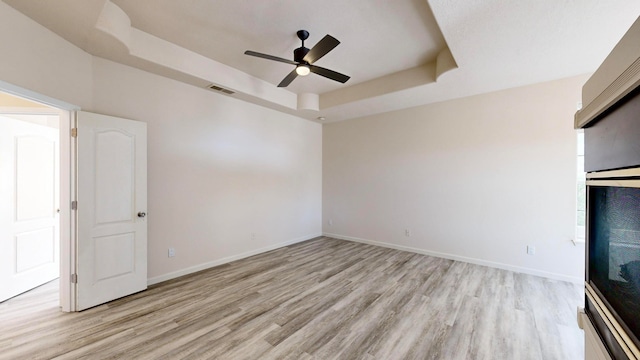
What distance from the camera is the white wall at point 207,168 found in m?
3.20

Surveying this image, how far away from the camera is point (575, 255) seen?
3299mm

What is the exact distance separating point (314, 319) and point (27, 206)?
3782 millimetres

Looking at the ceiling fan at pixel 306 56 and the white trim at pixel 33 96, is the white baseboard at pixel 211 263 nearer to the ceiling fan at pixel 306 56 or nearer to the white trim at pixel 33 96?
the white trim at pixel 33 96

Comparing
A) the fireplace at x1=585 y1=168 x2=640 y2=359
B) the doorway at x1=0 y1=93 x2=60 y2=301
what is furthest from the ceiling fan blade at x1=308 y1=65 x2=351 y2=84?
the doorway at x1=0 y1=93 x2=60 y2=301

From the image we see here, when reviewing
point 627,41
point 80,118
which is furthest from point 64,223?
point 627,41

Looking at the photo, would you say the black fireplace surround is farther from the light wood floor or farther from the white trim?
the white trim

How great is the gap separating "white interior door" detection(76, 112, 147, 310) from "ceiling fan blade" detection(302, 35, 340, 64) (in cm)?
220

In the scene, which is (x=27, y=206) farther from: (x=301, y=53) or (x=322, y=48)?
(x=322, y=48)

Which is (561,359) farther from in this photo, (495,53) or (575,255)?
(495,53)

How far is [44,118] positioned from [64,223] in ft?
6.26

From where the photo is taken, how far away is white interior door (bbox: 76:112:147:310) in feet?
8.46

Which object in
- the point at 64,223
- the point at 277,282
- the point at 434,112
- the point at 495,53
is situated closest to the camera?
the point at 64,223

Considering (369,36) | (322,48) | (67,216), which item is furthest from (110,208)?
(369,36)

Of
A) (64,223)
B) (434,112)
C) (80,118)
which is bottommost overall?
(64,223)
